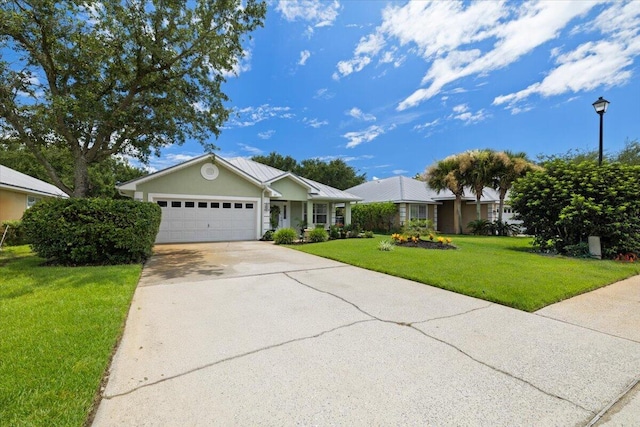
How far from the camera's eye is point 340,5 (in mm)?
11250

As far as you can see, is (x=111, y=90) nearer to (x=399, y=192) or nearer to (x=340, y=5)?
(x=340, y=5)

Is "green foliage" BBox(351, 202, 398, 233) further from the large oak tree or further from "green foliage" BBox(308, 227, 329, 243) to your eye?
the large oak tree

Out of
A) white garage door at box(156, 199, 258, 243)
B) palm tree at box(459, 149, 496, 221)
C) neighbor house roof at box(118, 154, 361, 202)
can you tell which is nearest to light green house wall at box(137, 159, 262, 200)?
neighbor house roof at box(118, 154, 361, 202)

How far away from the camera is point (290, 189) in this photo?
748 inches

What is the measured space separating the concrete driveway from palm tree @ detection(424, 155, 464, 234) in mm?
16641

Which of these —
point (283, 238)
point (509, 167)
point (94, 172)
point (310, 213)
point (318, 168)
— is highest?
point (318, 168)

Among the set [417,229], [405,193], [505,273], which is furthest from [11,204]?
[405,193]

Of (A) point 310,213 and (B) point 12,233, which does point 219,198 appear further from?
(B) point 12,233

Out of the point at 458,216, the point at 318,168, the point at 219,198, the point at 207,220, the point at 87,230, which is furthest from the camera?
the point at 318,168

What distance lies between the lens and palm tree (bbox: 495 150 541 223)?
774 inches

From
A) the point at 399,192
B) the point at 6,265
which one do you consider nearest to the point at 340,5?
the point at 6,265

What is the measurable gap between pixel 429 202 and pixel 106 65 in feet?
71.6

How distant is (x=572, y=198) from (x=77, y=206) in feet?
51.2

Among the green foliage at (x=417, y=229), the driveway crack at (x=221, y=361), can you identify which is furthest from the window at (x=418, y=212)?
the driveway crack at (x=221, y=361)
